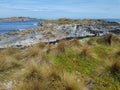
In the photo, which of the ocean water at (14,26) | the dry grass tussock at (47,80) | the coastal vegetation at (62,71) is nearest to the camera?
the dry grass tussock at (47,80)

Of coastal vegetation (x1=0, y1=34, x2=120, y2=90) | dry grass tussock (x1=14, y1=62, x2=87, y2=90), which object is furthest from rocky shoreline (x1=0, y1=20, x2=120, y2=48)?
dry grass tussock (x1=14, y1=62, x2=87, y2=90)

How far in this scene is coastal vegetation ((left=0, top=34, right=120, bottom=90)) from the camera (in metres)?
6.67

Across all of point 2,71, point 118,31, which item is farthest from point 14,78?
point 118,31

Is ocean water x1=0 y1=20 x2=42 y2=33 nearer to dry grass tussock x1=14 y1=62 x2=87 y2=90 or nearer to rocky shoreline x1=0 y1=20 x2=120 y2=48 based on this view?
rocky shoreline x1=0 y1=20 x2=120 y2=48

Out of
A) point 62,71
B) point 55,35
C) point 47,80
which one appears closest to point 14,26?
point 55,35

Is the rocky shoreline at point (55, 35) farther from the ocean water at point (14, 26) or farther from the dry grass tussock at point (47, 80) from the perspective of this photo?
the ocean water at point (14, 26)

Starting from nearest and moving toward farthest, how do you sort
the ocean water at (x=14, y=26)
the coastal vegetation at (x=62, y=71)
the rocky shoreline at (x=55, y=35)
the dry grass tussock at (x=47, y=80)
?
the dry grass tussock at (x=47, y=80) → the coastal vegetation at (x=62, y=71) → the rocky shoreline at (x=55, y=35) → the ocean water at (x=14, y=26)

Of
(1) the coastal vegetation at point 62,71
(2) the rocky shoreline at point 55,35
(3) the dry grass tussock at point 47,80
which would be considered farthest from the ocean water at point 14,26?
(3) the dry grass tussock at point 47,80

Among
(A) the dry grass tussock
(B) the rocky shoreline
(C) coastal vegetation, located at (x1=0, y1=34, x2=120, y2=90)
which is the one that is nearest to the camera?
(A) the dry grass tussock

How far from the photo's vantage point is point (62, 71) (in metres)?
7.81

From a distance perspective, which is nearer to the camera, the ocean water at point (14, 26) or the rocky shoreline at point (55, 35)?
the rocky shoreline at point (55, 35)

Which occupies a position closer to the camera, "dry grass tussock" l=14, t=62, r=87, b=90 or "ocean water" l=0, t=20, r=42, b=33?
"dry grass tussock" l=14, t=62, r=87, b=90

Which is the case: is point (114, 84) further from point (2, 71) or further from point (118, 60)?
point (2, 71)

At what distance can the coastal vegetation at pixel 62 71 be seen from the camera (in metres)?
6.67
